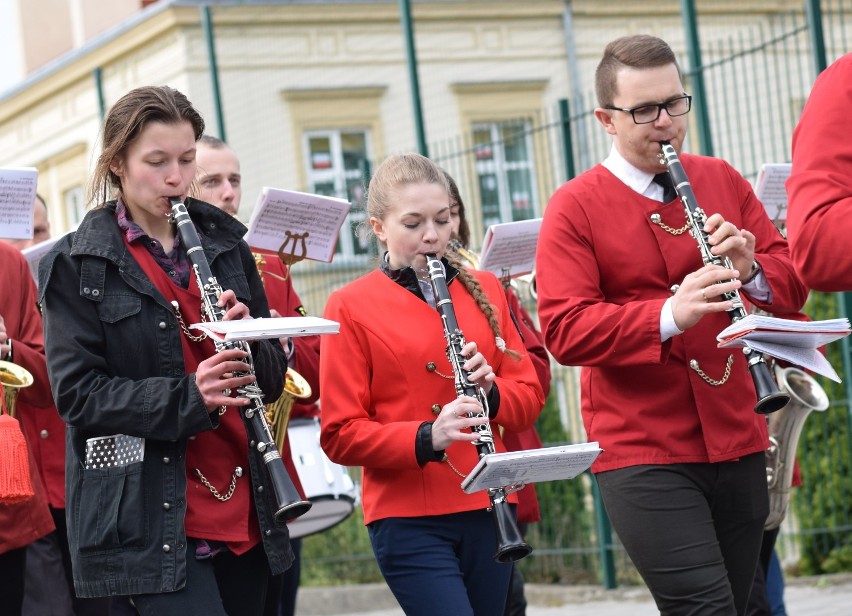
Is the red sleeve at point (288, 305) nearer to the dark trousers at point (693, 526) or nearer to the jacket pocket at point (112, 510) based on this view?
the dark trousers at point (693, 526)

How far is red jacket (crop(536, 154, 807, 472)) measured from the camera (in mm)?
4094

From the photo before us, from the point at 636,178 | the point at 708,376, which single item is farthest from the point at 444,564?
the point at 636,178

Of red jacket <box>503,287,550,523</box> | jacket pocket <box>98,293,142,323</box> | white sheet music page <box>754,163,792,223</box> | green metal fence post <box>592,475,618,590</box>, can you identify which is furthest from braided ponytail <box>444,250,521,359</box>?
green metal fence post <box>592,475,618,590</box>

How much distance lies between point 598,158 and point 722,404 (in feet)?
16.1

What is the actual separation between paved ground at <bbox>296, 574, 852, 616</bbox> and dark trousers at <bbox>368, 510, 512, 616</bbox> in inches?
136

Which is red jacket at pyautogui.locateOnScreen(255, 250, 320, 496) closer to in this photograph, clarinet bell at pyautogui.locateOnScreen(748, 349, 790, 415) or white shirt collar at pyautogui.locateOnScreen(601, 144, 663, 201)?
white shirt collar at pyautogui.locateOnScreen(601, 144, 663, 201)

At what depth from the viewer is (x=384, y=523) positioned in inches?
164

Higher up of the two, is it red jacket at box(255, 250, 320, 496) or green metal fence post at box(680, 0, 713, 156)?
green metal fence post at box(680, 0, 713, 156)

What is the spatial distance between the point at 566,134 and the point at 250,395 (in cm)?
511

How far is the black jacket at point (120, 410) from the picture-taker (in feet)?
12.0

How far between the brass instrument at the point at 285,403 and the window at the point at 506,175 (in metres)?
3.98

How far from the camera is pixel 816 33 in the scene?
7102 millimetres

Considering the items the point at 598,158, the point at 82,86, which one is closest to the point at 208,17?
the point at 598,158

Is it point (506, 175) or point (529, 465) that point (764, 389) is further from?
point (506, 175)
